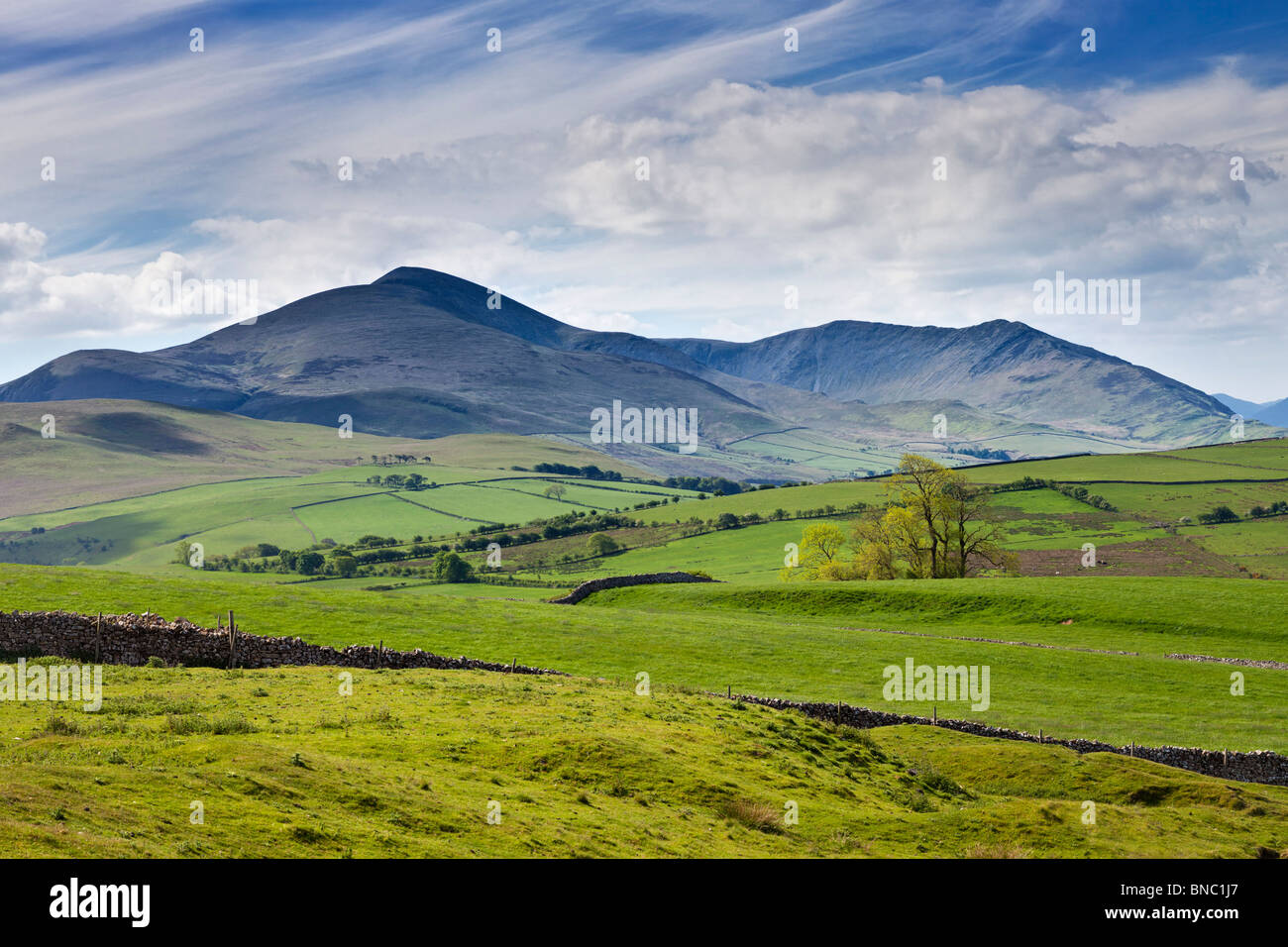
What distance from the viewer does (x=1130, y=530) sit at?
12900cm

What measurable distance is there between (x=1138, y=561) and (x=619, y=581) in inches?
2520

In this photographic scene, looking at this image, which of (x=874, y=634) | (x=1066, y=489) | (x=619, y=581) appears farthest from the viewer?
(x=1066, y=489)

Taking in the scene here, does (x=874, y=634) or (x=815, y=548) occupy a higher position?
(x=815, y=548)

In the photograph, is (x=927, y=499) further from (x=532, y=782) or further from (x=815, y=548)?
(x=532, y=782)

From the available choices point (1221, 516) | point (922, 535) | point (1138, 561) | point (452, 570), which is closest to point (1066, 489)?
point (1221, 516)

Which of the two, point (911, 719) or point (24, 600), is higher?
point (24, 600)

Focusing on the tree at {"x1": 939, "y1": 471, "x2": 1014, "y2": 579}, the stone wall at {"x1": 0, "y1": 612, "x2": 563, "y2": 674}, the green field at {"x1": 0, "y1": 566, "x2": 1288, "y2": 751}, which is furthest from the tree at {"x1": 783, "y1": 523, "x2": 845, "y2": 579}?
the stone wall at {"x1": 0, "y1": 612, "x2": 563, "y2": 674}

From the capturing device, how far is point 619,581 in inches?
3098

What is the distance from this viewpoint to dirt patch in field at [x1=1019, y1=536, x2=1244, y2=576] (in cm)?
10025

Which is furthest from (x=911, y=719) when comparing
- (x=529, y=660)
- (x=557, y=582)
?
(x=557, y=582)

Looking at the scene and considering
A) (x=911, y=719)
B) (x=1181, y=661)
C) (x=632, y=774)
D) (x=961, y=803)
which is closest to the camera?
(x=632, y=774)

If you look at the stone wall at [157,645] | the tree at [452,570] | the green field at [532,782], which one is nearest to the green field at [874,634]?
the stone wall at [157,645]
